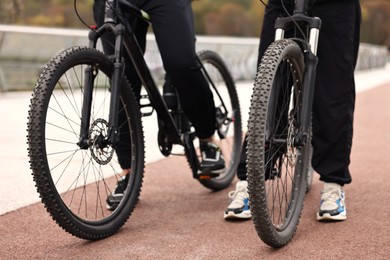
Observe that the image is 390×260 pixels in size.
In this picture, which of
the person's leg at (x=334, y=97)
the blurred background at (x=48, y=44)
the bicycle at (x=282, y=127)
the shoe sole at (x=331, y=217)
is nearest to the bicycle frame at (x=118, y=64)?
the blurred background at (x=48, y=44)

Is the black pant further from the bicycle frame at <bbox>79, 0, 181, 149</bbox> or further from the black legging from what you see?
the bicycle frame at <bbox>79, 0, 181, 149</bbox>

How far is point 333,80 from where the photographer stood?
12.2 ft

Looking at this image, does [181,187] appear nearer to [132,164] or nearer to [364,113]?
[132,164]

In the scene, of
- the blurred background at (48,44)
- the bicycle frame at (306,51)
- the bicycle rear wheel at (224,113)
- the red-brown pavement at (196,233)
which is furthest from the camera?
the blurred background at (48,44)

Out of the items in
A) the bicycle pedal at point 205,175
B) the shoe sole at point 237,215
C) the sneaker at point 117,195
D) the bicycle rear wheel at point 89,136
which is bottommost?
the bicycle pedal at point 205,175

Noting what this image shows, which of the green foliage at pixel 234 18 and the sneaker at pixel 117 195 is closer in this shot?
the sneaker at pixel 117 195

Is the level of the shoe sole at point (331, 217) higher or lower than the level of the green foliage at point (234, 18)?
higher

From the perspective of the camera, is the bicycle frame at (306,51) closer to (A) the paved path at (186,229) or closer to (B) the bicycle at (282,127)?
(B) the bicycle at (282,127)

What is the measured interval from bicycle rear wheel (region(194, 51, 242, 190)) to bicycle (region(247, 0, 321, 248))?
845 millimetres

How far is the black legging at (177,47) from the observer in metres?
3.68

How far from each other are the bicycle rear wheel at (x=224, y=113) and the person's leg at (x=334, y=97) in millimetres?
751

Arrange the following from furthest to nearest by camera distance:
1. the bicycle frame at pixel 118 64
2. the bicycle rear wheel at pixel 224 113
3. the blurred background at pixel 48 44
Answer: the blurred background at pixel 48 44 → the bicycle rear wheel at pixel 224 113 → the bicycle frame at pixel 118 64

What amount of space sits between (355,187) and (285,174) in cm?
117

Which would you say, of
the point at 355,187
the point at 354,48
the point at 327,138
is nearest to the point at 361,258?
the point at 327,138
